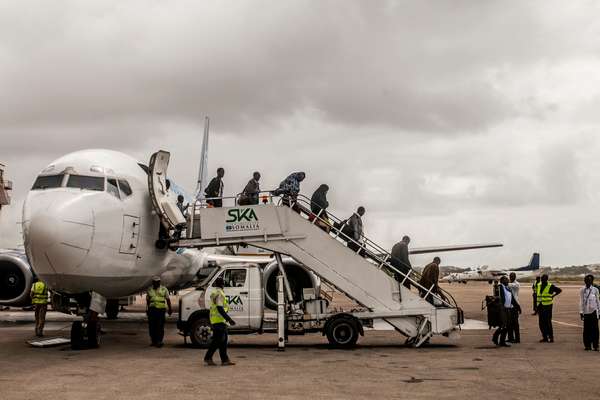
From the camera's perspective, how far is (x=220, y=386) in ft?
31.6

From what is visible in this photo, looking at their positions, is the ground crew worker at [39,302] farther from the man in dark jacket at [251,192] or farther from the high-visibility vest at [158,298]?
the man in dark jacket at [251,192]

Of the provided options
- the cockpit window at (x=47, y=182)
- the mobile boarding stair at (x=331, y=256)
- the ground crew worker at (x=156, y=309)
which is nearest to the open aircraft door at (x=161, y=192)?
the mobile boarding stair at (x=331, y=256)

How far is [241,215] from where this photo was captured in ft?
50.1

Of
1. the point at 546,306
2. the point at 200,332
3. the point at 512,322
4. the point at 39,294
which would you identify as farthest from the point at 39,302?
the point at 546,306

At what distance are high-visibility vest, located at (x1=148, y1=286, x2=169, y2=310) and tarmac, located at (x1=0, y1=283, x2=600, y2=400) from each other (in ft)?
3.30

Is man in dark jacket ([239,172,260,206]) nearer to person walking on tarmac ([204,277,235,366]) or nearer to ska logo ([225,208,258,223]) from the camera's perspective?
ska logo ([225,208,258,223])

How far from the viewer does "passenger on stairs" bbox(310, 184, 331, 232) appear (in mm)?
15562

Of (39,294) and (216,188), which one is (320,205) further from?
(39,294)

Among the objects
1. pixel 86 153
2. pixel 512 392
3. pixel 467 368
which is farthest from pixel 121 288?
pixel 512 392

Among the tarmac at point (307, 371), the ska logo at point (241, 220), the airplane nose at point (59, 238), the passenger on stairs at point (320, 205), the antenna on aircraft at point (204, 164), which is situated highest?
the antenna on aircraft at point (204, 164)

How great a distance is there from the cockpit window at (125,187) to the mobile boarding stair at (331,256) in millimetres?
538

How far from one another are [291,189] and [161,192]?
10.5 feet

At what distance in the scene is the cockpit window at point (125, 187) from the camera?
14680mm

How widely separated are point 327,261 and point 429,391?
243 inches
